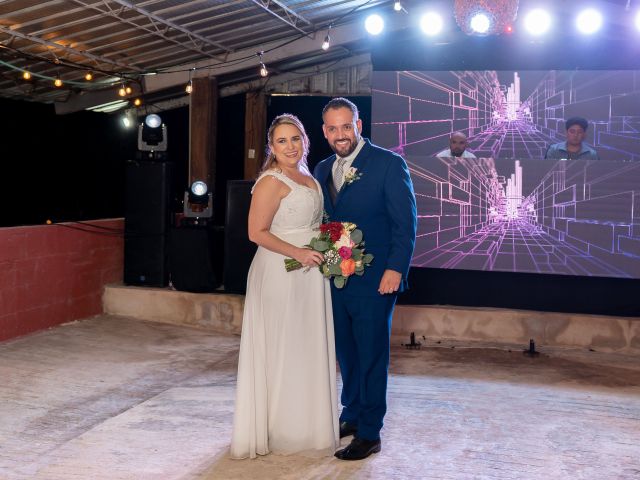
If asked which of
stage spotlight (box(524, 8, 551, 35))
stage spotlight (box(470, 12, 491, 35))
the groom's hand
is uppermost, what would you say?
stage spotlight (box(524, 8, 551, 35))

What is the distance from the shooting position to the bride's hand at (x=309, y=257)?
119 inches

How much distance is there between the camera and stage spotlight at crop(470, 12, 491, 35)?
5594mm

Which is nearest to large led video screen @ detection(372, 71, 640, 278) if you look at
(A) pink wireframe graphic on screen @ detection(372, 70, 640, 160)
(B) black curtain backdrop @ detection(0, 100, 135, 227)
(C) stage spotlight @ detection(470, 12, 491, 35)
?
(A) pink wireframe graphic on screen @ detection(372, 70, 640, 160)

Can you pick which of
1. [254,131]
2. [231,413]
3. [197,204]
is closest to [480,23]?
[197,204]

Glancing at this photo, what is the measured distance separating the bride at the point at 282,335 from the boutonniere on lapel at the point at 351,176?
0.46 feet

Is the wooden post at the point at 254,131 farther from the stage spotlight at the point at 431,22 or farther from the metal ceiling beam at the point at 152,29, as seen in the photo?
the stage spotlight at the point at 431,22

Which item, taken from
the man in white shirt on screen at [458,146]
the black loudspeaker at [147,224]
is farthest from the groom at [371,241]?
the black loudspeaker at [147,224]

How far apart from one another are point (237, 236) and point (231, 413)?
2.98 metres

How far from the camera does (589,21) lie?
A: 6121mm

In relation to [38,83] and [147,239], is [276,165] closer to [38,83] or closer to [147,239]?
[147,239]

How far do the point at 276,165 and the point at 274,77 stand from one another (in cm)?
728

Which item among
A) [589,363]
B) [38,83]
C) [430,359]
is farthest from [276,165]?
[38,83]

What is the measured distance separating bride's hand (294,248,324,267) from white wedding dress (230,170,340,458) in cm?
A: 9

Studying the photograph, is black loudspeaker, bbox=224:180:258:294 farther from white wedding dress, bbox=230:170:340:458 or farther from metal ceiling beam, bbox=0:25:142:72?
white wedding dress, bbox=230:170:340:458
